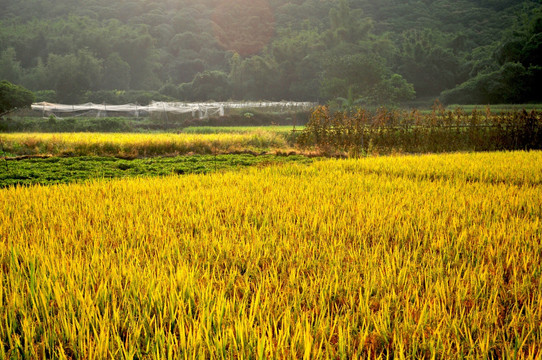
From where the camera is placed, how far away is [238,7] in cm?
6244

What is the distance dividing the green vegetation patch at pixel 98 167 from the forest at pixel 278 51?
24.6m

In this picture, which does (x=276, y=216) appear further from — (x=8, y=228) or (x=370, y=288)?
(x=8, y=228)

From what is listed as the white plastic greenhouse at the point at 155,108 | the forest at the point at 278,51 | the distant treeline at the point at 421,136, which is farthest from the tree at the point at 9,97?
the distant treeline at the point at 421,136

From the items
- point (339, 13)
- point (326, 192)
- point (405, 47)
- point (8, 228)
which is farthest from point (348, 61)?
point (8, 228)

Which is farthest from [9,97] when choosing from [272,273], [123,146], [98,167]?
[272,273]

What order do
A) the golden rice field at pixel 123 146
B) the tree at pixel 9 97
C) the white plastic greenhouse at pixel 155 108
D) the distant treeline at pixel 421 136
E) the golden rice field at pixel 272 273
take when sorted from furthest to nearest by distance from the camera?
1. the white plastic greenhouse at pixel 155 108
2. the tree at pixel 9 97
3. the distant treeline at pixel 421 136
4. the golden rice field at pixel 123 146
5. the golden rice field at pixel 272 273

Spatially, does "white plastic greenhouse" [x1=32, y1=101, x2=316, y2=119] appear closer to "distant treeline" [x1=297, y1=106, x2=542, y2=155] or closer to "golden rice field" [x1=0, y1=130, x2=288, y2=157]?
"golden rice field" [x1=0, y1=130, x2=288, y2=157]

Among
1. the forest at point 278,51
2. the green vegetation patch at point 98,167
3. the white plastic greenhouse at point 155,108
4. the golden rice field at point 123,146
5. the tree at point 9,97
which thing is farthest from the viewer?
the forest at point 278,51

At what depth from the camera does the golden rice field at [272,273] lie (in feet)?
5.32

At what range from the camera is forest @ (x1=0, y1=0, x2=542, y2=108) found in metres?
33.2

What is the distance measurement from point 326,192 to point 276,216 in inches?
54.8

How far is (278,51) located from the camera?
44.7m

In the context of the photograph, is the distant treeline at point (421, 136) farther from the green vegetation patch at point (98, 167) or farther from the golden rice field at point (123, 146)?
the green vegetation patch at point (98, 167)

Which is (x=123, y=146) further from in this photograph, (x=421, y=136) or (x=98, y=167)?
(x=421, y=136)
